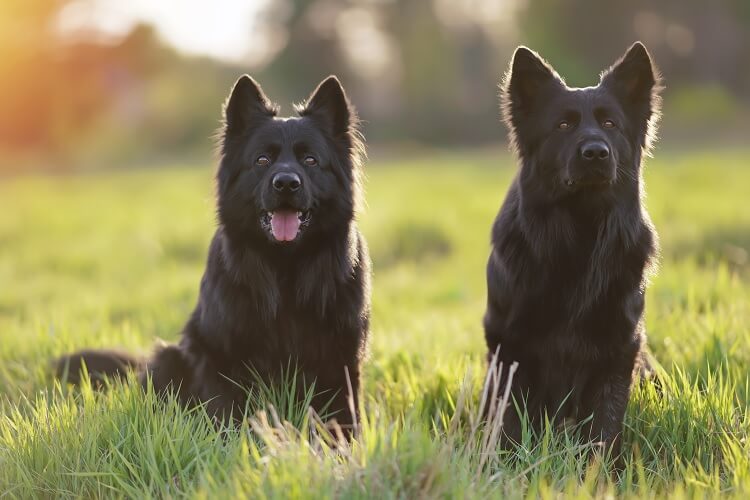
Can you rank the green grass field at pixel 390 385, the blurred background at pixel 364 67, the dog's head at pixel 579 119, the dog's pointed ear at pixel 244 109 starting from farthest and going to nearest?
the blurred background at pixel 364 67
the dog's pointed ear at pixel 244 109
the dog's head at pixel 579 119
the green grass field at pixel 390 385

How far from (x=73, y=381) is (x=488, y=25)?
3636cm

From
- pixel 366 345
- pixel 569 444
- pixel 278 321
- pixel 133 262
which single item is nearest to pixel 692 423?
pixel 569 444

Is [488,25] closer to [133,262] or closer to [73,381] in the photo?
[133,262]

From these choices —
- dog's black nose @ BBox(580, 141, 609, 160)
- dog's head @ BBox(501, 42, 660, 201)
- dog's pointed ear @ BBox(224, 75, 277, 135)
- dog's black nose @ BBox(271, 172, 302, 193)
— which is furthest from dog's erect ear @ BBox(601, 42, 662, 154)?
dog's pointed ear @ BBox(224, 75, 277, 135)

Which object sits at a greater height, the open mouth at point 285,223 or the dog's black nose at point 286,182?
the dog's black nose at point 286,182

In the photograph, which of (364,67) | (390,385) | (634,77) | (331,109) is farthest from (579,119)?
(364,67)

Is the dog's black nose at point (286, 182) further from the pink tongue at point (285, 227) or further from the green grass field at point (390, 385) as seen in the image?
the green grass field at point (390, 385)

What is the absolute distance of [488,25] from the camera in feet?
125

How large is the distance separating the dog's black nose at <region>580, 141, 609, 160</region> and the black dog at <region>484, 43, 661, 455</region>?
0.03 m

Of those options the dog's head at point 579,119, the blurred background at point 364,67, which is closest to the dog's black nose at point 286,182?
the dog's head at point 579,119

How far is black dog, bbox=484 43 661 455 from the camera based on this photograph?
12.2 ft

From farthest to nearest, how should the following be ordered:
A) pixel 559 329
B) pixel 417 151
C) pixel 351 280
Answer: pixel 417 151, pixel 351 280, pixel 559 329

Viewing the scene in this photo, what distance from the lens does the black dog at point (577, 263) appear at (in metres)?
3.71

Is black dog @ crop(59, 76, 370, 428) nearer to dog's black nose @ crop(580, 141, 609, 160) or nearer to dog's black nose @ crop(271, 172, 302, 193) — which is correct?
dog's black nose @ crop(271, 172, 302, 193)
